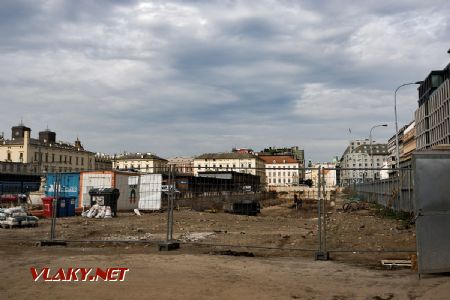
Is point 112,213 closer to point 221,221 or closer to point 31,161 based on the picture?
point 221,221

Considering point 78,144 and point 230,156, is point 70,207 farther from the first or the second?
point 230,156

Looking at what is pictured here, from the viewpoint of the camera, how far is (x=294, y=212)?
28391 millimetres

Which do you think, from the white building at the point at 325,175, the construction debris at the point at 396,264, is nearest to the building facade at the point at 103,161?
the white building at the point at 325,175

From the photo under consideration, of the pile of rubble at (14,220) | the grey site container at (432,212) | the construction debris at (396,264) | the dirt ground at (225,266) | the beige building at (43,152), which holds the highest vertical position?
the beige building at (43,152)

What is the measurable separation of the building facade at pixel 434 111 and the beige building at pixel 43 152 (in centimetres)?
7785

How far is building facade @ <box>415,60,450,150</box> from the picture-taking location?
80481 mm

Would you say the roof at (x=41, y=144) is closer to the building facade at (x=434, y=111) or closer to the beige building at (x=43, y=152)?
the beige building at (x=43, y=152)

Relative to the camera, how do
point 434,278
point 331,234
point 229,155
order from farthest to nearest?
point 229,155 < point 331,234 < point 434,278

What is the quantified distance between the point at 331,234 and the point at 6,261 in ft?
33.2

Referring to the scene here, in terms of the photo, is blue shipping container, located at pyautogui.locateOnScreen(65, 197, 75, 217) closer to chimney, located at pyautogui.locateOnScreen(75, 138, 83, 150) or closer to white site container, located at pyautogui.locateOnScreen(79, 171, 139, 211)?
white site container, located at pyautogui.locateOnScreen(79, 171, 139, 211)

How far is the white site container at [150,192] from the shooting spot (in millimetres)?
20953

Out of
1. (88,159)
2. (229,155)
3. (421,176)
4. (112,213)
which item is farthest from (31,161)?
(421,176)

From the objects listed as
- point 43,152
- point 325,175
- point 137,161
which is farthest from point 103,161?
point 325,175

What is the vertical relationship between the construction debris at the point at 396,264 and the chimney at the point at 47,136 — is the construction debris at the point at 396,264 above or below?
below
